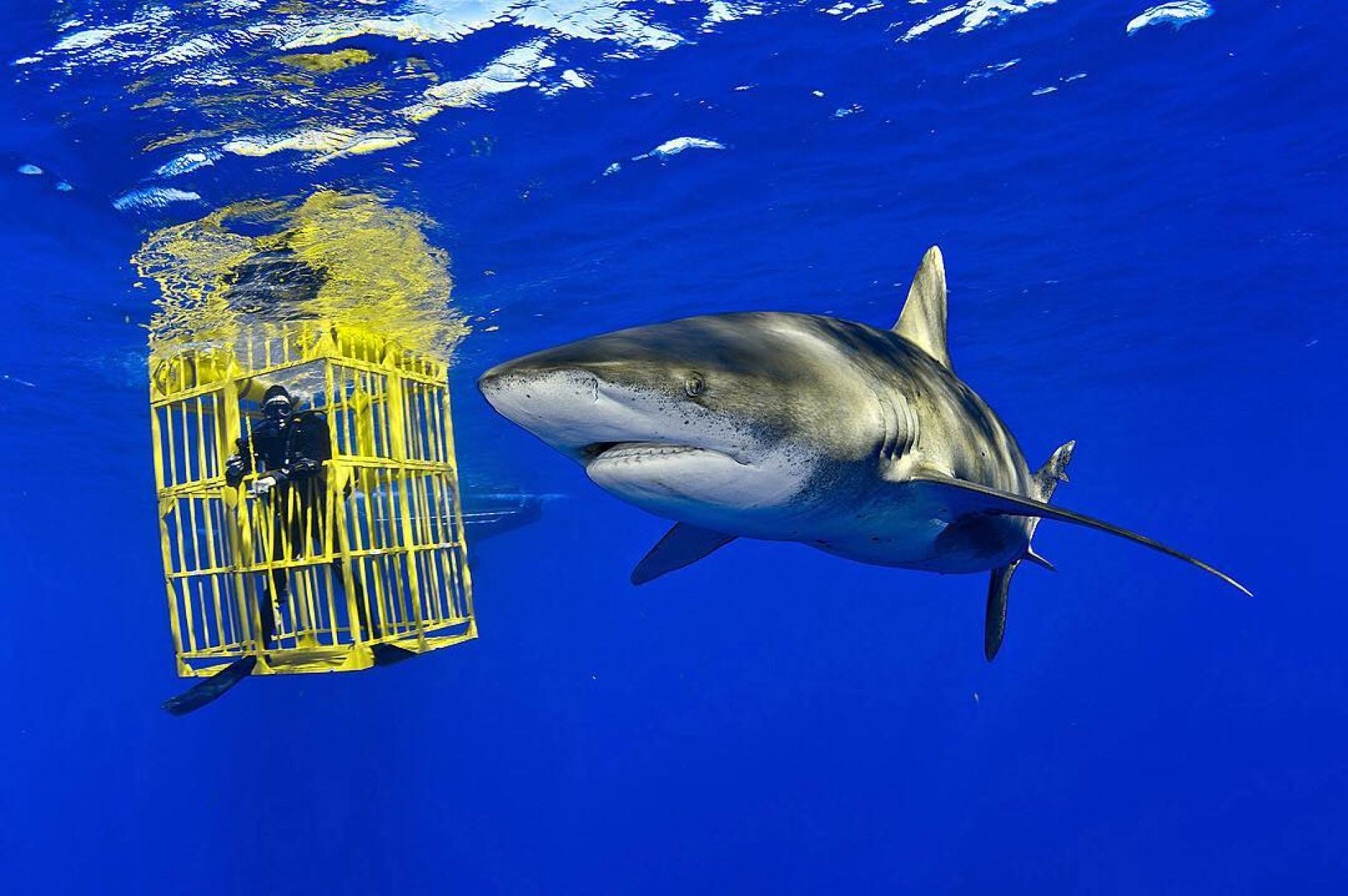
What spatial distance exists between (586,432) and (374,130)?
812 centimetres

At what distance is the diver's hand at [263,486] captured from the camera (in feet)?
23.2

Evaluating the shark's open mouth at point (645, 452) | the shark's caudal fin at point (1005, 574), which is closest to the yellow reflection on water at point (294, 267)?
the shark's caudal fin at point (1005, 574)

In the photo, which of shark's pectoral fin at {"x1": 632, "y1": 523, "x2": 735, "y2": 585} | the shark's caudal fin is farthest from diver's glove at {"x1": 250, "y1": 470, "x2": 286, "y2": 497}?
the shark's caudal fin

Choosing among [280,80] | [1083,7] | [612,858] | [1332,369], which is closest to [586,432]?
[280,80]

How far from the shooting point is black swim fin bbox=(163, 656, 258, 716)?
21.0ft

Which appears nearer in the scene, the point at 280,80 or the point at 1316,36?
the point at 280,80

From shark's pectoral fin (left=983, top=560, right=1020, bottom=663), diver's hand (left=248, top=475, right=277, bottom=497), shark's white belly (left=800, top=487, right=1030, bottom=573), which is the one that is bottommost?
shark's pectoral fin (left=983, top=560, right=1020, bottom=663)

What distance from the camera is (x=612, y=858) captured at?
44094mm

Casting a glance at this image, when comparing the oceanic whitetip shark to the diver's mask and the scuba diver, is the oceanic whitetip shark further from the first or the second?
the diver's mask

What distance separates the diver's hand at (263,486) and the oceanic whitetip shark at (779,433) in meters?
3.78

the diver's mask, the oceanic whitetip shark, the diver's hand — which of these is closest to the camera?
the oceanic whitetip shark

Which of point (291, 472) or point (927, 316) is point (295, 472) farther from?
point (927, 316)

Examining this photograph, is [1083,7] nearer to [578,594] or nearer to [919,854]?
[919,854]

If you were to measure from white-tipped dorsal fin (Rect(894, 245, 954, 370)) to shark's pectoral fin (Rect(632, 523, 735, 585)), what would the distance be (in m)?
1.82
